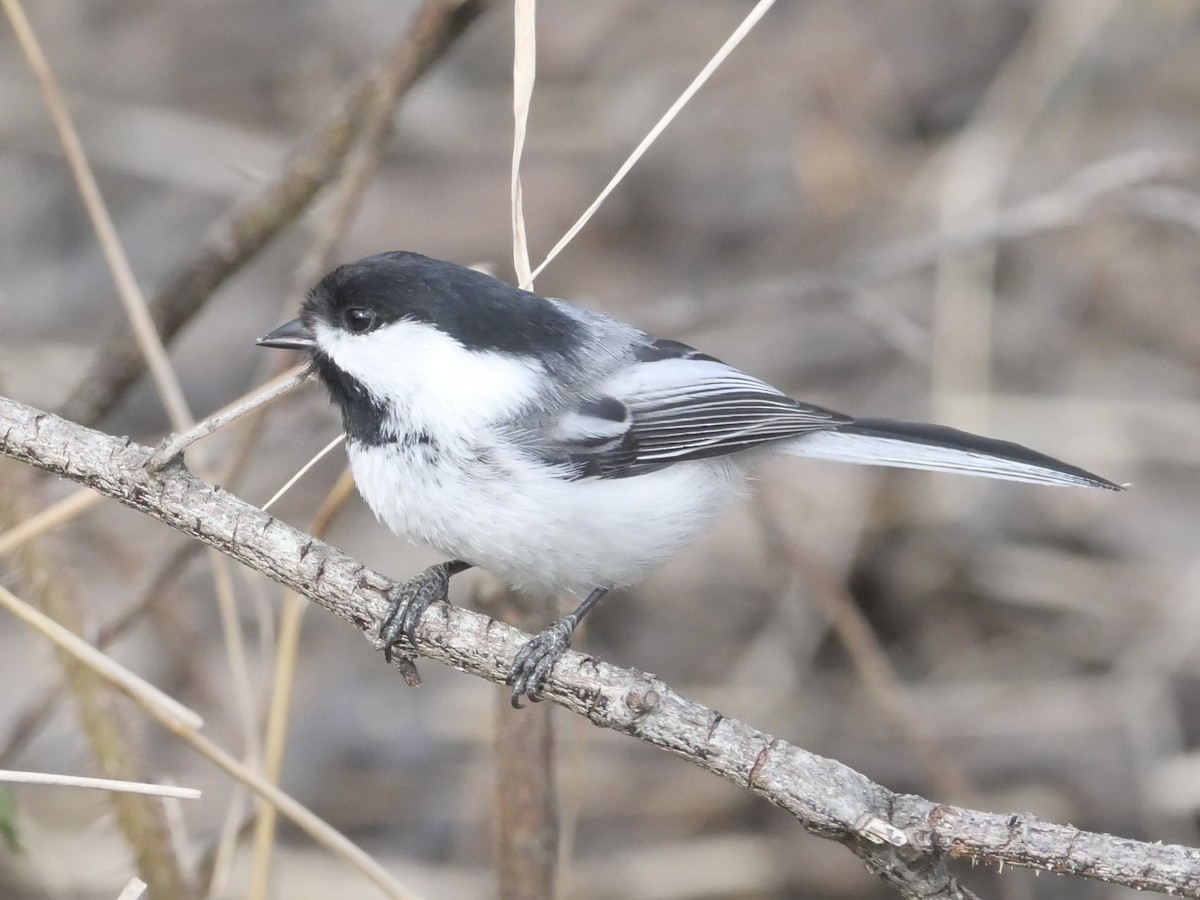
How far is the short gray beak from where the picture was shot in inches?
74.4

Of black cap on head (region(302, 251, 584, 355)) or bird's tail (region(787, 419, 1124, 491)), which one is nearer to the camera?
black cap on head (region(302, 251, 584, 355))

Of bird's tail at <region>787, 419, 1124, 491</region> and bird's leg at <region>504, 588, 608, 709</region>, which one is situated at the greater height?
bird's tail at <region>787, 419, 1124, 491</region>

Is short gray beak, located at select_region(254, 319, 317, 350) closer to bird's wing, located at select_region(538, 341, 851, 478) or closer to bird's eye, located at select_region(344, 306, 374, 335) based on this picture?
bird's eye, located at select_region(344, 306, 374, 335)

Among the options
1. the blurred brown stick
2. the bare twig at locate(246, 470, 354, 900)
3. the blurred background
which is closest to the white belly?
the bare twig at locate(246, 470, 354, 900)

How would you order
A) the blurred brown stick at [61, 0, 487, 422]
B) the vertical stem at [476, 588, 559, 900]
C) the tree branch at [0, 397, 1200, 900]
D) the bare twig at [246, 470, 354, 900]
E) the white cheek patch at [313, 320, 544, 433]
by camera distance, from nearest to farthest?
the tree branch at [0, 397, 1200, 900]
the bare twig at [246, 470, 354, 900]
the white cheek patch at [313, 320, 544, 433]
the vertical stem at [476, 588, 559, 900]
the blurred brown stick at [61, 0, 487, 422]

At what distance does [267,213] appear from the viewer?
2252 mm

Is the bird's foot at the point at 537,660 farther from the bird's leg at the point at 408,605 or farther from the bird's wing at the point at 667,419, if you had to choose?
the bird's wing at the point at 667,419

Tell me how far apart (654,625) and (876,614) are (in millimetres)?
642

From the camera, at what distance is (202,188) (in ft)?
14.6

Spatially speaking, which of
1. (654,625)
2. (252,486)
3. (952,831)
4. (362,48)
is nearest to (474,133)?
(362,48)

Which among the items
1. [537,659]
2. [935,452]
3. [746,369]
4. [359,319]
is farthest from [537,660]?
[746,369]

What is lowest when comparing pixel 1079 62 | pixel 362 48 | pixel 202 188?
pixel 202 188

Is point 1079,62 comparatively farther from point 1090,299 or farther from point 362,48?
point 362,48

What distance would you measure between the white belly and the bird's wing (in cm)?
6
